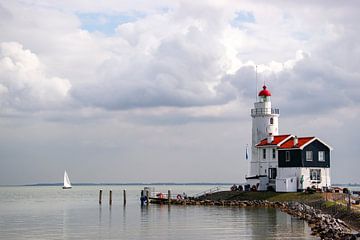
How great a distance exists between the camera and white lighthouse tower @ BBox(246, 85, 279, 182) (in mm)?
78812

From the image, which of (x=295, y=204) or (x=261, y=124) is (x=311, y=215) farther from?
(x=261, y=124)

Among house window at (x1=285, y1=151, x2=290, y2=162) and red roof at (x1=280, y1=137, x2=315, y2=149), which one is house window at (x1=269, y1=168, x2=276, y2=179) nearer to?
house window at (x1=285, y1=151, x2=290, y2=162)

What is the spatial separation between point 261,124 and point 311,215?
83.4 ft

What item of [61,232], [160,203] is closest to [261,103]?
[160,203]

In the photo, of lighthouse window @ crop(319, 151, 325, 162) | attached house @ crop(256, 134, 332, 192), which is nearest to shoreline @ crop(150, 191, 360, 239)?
attached house @ crop(256, 134, 332, 192)

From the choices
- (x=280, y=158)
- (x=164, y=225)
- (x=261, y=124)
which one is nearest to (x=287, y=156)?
(x=280, y=158)

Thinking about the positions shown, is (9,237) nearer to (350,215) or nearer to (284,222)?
(284,222)

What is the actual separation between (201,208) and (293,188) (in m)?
10.8

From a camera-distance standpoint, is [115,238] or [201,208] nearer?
[115,238]

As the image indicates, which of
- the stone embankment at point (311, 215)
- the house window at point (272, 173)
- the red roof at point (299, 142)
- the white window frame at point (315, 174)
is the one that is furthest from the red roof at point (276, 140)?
the stone embankment at point (311, 215)

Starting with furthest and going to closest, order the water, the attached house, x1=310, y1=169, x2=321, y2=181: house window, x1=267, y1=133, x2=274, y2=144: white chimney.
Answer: x1=267, y1=133, x2=274, y2=144: white chimney
x1=310, y1=169, x2=321, y2=181: house window
the attached house
the water

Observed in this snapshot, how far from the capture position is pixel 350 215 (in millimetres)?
49594

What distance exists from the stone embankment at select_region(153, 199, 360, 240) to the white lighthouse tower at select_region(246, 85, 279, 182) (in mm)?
6427

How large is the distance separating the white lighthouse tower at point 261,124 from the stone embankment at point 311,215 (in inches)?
253
